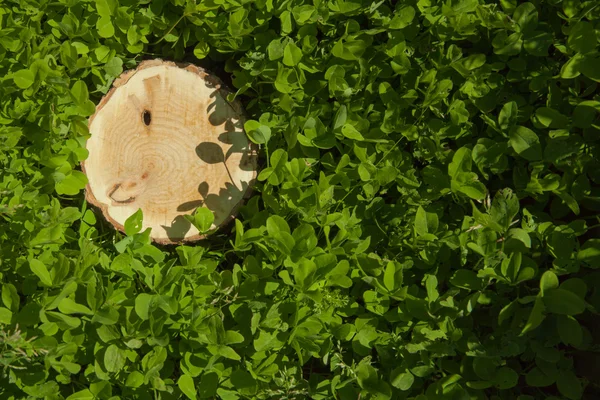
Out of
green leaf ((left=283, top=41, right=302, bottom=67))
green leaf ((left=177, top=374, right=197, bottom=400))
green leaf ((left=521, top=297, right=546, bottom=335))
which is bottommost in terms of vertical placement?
green leaf ((left=177, top=374, right=197, bottom=400))

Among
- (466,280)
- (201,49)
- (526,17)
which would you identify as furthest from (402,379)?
(201,49)

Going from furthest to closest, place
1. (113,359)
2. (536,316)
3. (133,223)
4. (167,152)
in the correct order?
(167,152), (133,223), (113,359), (536,316)

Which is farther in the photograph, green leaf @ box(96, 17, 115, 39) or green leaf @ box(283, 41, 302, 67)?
green leaf @ box(96, 17, 115, 39)

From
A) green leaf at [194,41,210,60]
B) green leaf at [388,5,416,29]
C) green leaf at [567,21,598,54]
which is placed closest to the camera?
green leaf at [567,21,598,54]

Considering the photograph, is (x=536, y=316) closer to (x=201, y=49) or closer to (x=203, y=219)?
(x=203, y=219)

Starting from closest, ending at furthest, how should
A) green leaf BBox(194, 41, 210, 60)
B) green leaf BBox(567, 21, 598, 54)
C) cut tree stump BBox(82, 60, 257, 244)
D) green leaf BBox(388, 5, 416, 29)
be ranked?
green leaf BBox(567, 21, 598, 54), green leaf BBox(388, 5, 416, 29), cut tree stump BBox(82, 60, 257, 244), green leaf BBox(194, 41, 210, 60)

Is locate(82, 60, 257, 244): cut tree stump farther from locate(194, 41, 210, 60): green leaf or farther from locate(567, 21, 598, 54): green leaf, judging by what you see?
locate(567, 21, 598, 54): green leaf

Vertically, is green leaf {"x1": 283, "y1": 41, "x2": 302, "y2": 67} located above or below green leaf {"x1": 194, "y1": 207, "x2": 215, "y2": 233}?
above

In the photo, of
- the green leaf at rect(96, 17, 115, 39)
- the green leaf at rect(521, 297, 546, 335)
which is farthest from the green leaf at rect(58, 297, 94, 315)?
the green leaf at rect(521, 297, 546, 335)
